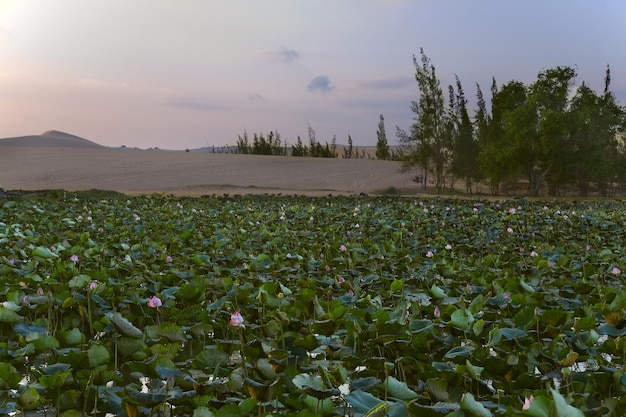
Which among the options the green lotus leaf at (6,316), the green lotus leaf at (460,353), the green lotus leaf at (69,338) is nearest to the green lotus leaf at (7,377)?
the green lotus leaf at (69,338)

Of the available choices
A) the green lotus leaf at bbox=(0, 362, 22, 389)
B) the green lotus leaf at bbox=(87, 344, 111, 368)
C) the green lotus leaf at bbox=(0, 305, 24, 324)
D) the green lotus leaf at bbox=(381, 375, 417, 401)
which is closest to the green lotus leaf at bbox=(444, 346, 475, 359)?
the green lotus leaf at bbox=(381, 375, 417, 401)

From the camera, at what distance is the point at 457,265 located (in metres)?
6.43

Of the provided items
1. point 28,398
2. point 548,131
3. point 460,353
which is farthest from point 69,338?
point 548,131

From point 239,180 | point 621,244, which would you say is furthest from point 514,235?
point 239,180

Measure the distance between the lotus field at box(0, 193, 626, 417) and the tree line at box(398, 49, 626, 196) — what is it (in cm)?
2546

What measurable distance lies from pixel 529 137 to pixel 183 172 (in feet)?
79.6

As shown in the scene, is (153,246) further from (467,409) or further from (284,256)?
(467,409)

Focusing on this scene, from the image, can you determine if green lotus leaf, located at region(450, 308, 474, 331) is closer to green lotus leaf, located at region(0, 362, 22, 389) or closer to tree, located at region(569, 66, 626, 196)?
green lotus leaf, located at region(0, 362, 22, 389)

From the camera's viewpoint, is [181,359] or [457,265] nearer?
[181,359]

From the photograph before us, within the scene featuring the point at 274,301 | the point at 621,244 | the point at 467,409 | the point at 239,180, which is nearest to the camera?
the point at 467,409

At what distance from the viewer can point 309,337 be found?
3.17 m

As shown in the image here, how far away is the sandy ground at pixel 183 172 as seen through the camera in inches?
1543

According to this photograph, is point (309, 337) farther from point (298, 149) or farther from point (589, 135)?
point (298, 149)

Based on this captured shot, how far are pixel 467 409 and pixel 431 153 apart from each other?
118 feet
